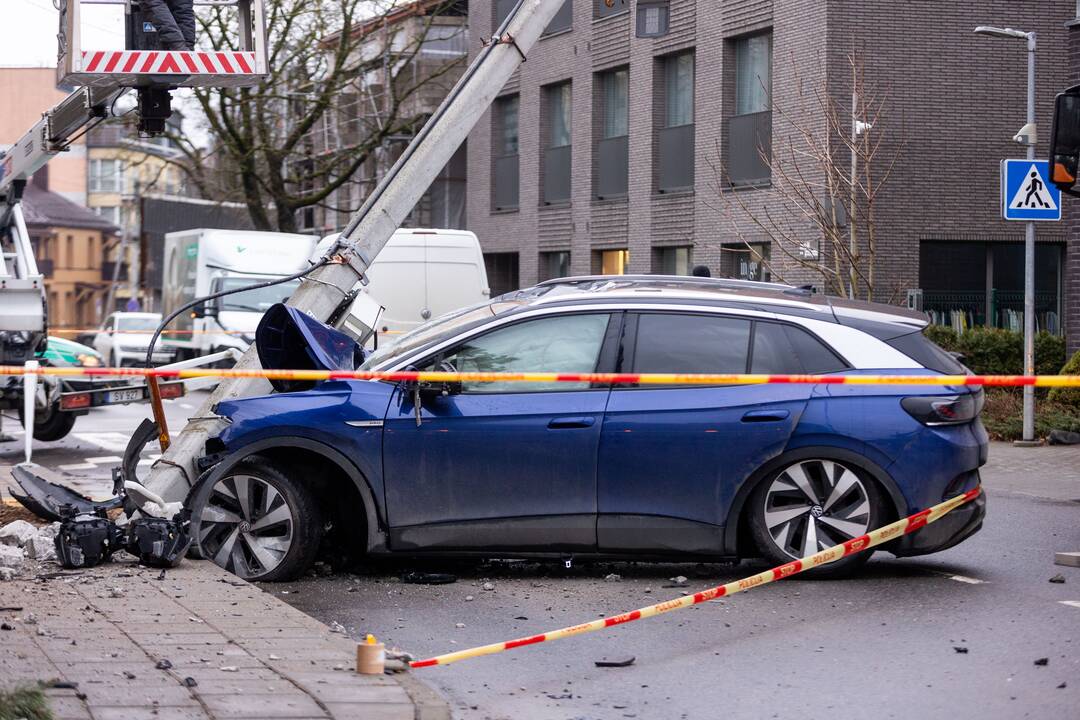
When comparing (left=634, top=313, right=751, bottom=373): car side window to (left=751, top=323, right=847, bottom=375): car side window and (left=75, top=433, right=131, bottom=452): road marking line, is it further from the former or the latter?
(left=75, top=433, right=131, bottom=452): road marking line

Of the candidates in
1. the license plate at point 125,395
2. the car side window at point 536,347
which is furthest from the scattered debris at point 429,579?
the license plate at point 125,395

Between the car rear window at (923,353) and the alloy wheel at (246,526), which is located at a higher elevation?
the car rear window at (923,353)

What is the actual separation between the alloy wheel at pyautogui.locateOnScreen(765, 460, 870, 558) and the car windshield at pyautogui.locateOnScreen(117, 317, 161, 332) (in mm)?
33902

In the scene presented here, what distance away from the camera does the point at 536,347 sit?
8305mm

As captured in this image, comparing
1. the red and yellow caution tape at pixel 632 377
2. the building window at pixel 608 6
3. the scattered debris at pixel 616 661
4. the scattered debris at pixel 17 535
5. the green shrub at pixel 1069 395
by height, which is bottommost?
the scattered debris at pixel 616 661

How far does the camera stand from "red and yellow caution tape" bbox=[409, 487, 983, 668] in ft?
20.1

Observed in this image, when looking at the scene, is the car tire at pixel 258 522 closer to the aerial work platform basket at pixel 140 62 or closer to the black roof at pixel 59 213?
the aerial work platform basket at pixel 140 62

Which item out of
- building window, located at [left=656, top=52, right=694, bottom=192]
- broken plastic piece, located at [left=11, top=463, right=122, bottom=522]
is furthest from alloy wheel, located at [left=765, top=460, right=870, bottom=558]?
building window, located at [left=656, top=52, right=694, bottom=192]

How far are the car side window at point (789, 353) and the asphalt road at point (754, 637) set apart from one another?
1.14 m

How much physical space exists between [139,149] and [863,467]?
118ft

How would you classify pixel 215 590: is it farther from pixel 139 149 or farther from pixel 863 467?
pixel 139 149

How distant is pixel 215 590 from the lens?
7.56 metres

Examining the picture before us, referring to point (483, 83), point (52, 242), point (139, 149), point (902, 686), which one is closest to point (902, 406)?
point (902, 686)

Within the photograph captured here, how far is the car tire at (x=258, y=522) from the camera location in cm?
816
